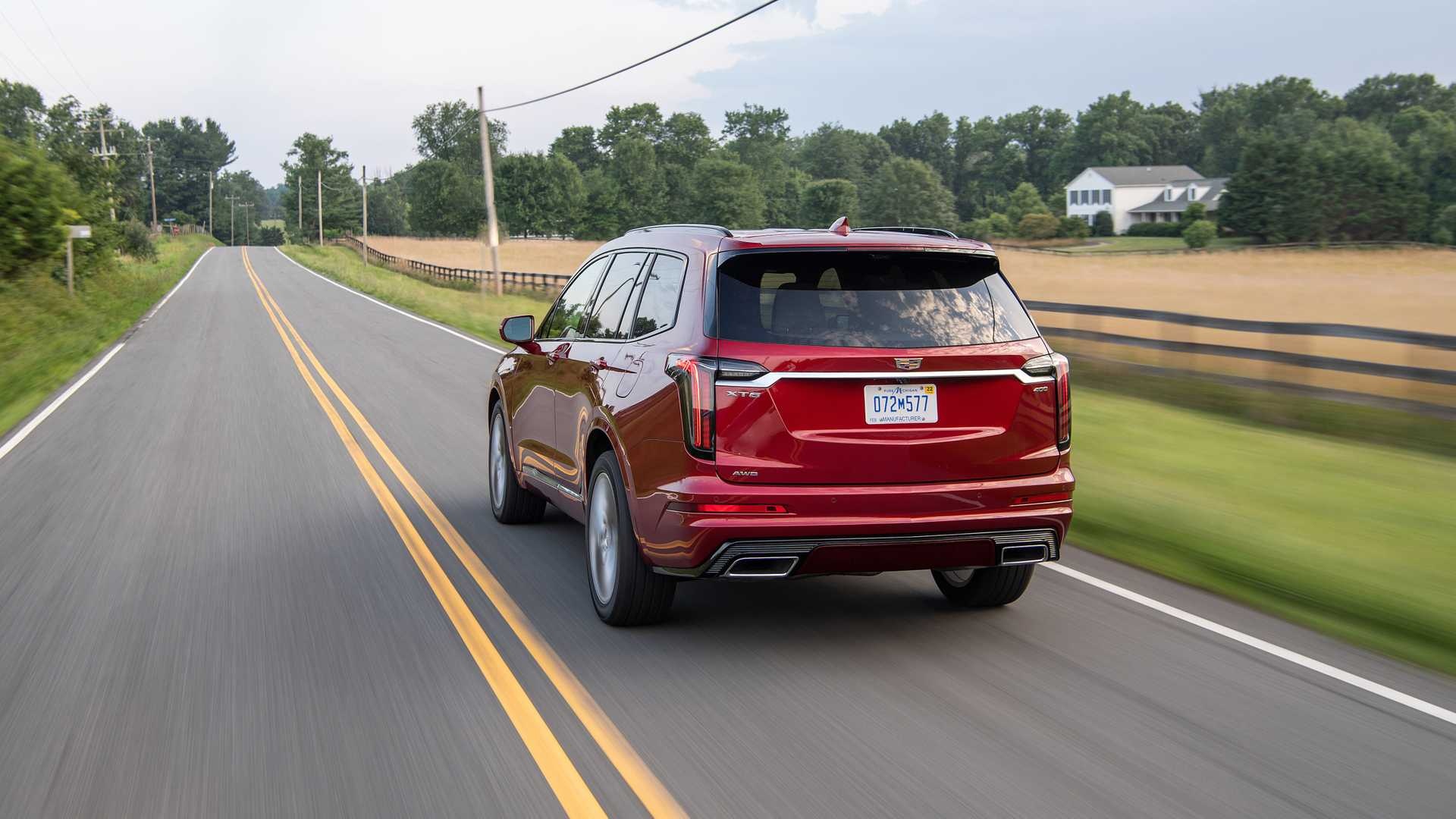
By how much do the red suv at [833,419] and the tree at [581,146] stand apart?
157m

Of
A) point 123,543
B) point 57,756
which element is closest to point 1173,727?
point 57,756

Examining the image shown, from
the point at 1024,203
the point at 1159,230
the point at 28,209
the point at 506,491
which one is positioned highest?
the point at 1024,203

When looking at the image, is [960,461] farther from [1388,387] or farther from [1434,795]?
[1388,387]

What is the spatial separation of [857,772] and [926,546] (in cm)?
137

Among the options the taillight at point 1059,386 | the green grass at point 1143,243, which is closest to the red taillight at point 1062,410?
the taillight at point 1059,386

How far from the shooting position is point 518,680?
5.12 metres

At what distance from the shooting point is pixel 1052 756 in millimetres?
4270

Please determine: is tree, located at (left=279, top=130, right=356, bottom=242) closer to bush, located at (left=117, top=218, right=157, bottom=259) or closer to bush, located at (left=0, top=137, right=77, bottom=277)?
bush, located at (left=117, top=218, right=157, bottom=259)

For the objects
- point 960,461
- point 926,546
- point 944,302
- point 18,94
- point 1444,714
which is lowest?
point 1444,714

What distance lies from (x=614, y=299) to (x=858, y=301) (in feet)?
5.79

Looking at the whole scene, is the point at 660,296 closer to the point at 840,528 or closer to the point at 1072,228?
the point at 840,528

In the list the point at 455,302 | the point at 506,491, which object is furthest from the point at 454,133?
the point at 506,491

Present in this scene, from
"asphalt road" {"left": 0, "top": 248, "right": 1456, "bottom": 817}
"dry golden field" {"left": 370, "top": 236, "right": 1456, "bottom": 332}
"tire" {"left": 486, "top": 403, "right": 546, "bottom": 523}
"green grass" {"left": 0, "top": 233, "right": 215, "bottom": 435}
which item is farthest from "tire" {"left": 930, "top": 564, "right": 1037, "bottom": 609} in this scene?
"dry golden field" {"left": 370, "top": 236, "right": 1456, "bottom": 332}

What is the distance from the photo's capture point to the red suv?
16.9ft
